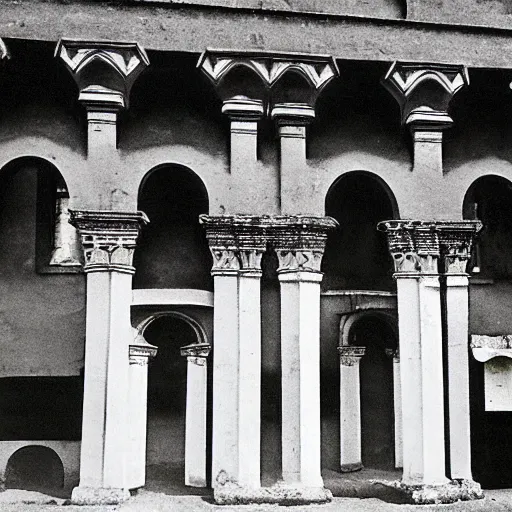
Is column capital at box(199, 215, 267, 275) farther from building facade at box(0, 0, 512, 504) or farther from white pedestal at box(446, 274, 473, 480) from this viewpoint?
white pedestal at box(446, 274, 473, 480)

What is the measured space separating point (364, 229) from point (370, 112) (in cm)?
194

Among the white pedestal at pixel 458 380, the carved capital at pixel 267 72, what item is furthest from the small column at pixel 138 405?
the white pedestal at pixel 458 380

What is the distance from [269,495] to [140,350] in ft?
7.67

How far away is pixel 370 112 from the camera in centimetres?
1198

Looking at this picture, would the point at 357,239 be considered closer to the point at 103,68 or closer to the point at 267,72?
the point at 267,72

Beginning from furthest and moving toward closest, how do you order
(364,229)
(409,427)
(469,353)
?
(364,229)
(469,353)
(409,427)

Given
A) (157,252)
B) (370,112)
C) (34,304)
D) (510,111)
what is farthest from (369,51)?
(34,304)

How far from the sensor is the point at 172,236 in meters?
12.3

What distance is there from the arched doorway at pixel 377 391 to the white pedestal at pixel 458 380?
1464 millimetres

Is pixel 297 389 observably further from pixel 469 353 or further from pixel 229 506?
pixel 469 353

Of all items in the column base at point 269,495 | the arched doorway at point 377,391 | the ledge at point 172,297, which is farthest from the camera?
the arched doorway at point 377,391

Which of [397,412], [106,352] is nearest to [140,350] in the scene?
[106,352]

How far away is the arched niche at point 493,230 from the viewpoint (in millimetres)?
13219

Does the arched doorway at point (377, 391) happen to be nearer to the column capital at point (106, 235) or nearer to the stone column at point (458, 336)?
the stone column at point (458, 336)
